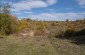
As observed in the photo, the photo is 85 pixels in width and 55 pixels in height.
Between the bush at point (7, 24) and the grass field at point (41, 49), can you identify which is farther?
the bush at point (7, 24)

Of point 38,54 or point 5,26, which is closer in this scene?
point 38,54

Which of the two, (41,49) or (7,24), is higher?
(7,24)

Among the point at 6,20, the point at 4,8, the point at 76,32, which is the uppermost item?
the point at 4,8

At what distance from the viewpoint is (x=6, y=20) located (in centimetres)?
3078

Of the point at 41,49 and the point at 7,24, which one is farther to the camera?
the point at 7,24

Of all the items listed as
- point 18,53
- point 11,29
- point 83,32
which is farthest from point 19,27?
point 18,53

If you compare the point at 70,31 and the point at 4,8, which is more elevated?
the point at 4,8

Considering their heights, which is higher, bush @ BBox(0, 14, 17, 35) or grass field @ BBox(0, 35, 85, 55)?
bush @ BBox(0, 14, 17, 35)

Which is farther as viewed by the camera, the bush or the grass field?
the bush

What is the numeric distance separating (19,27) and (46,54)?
2077 cm

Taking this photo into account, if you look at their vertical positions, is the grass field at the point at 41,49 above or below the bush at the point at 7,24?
below

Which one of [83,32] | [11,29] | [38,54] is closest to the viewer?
[38,54]

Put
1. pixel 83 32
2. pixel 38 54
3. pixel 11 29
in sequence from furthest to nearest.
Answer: pixel 11 29 → pixel 83 32 → pixel 38 54

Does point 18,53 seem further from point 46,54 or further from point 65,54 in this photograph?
point 65,54
